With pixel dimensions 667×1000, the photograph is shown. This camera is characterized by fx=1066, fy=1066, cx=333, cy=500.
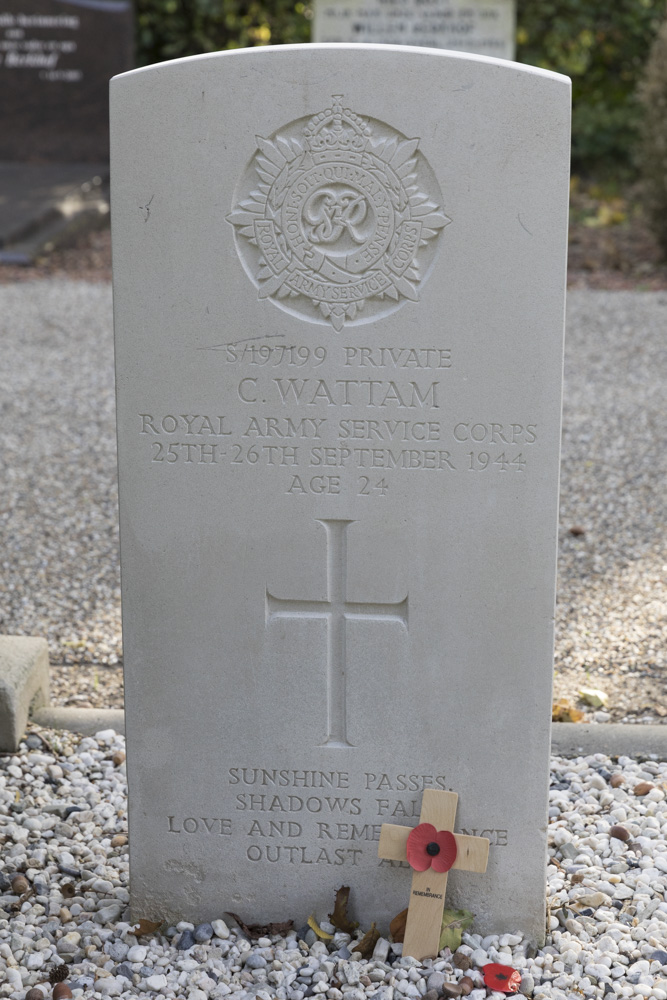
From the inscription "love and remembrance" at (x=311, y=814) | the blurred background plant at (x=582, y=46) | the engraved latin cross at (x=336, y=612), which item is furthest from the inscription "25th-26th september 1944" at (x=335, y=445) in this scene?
the blurred background plant at (x=582, y=46)

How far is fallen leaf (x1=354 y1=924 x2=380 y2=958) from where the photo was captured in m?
2.25

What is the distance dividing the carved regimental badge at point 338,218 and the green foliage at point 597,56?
9.98 meters

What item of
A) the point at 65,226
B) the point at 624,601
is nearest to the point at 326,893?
the point at 624,601

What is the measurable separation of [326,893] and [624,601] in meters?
2.06

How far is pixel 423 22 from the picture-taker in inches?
395

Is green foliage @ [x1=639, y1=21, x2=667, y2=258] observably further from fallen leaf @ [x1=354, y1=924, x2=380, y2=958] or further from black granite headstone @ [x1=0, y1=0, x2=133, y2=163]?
fallen leaf @ [x1=354, y1=924, x2=380, y2=958]

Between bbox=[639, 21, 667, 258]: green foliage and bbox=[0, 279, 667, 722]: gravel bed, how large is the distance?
1.28 meters

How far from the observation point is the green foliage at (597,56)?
11120 millimetres

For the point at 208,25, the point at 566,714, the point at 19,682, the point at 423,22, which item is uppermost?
the point at 208,25

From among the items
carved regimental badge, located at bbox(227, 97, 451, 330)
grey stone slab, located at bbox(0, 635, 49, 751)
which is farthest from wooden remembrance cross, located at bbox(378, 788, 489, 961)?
grey stone slab, located at bbox(0, 635, 49, 751)

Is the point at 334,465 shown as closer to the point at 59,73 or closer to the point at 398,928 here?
the point at 398,928

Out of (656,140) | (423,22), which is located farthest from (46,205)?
(656,140)

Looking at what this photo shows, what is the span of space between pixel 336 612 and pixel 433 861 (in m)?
0.55

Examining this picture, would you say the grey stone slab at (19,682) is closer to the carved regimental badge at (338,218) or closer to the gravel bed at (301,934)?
the gravel bed at (301,934)
